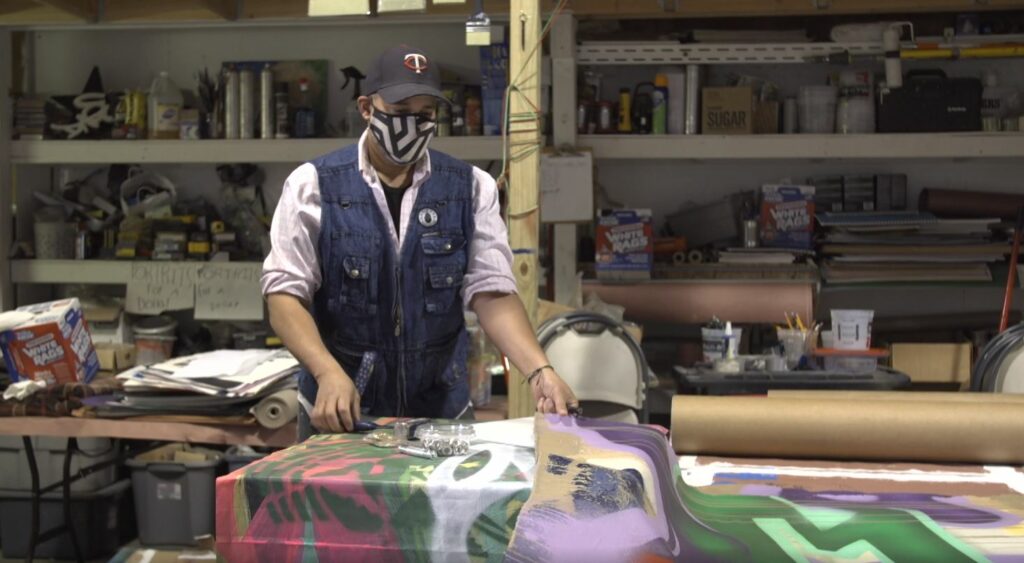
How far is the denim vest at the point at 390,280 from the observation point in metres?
2.56

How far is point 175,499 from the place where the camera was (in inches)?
192

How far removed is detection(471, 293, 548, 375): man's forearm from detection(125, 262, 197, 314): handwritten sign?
3592mm

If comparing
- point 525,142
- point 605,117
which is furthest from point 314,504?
point 605,117

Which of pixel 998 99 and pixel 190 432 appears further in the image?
pixel 998 99

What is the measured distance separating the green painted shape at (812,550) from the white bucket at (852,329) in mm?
2916

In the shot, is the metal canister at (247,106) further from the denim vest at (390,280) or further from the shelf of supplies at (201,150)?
the denim vest at (390,280)

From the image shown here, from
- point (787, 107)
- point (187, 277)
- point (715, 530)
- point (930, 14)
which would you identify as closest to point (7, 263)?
point (187, 277)

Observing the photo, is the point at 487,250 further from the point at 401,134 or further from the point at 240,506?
the point at 240,506

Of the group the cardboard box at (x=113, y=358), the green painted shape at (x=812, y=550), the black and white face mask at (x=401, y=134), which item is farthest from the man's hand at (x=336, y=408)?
the cardboard box at (x=113, y=358)

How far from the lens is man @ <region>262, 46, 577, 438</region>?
2.50 meters

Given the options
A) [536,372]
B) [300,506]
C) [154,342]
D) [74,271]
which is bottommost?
[154,342]

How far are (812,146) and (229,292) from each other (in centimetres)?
290

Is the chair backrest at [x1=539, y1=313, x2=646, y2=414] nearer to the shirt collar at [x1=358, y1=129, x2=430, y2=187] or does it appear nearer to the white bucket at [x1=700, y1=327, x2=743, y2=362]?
the white bucket at [x1=700, y1=327, x2=743, y2=362]

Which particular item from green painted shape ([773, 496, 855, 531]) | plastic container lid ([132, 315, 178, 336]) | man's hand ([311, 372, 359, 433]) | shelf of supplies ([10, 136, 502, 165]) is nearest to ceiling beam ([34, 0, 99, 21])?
shelf of supplies ([10, 136, 502, 165])
